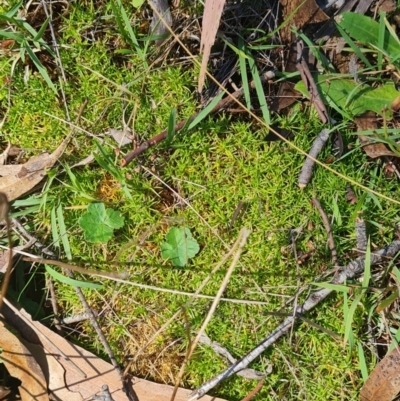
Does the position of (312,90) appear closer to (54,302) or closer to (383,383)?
(383,383)

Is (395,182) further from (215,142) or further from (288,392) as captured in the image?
(288,392)

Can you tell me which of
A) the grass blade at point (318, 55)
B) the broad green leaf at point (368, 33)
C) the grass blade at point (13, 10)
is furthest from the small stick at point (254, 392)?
the grass blade at point (13, 10)

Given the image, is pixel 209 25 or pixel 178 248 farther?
pixel 178 248

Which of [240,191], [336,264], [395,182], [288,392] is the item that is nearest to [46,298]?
[240,191]

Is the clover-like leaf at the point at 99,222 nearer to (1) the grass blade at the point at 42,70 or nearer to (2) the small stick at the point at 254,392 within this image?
(1) the grass blade at the point at 42,70

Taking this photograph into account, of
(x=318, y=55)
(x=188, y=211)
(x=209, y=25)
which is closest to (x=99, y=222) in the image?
(x=188, y=211)

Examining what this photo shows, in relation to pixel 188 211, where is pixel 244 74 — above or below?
above

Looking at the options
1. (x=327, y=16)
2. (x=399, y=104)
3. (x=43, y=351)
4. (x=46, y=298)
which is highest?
(x=327, y=16)
